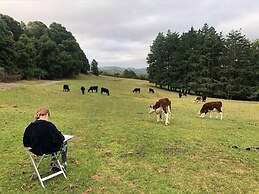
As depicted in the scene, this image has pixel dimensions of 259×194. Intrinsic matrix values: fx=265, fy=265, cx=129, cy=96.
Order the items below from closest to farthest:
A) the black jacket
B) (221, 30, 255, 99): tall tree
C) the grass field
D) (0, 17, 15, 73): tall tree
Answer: the black jacket < the grass field < (0, 17, 15, 73): tall tree < (221, 30, 255, 99): tall tree

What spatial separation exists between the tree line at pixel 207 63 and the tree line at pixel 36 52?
23.7 m

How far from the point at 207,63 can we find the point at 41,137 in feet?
198

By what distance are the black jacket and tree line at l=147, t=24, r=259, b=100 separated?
54803 mm

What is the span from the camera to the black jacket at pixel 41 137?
6.48 metres

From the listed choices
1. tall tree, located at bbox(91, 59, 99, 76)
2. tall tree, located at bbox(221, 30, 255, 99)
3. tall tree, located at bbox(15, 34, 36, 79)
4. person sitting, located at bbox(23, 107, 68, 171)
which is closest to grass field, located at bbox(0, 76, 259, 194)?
person sitting, located at bbox(23, 107, 68, 171)

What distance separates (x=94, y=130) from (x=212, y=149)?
18.1 feet

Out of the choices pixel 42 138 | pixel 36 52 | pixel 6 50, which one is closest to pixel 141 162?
pixel 42 138

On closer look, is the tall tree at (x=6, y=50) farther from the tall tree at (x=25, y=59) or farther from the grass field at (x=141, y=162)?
the grass field at (x=141, y=162)

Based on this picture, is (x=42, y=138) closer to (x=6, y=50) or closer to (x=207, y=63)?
(x=6, y=50)

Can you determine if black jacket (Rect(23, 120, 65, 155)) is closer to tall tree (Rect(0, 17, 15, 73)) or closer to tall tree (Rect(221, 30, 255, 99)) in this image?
tall tree (Rect(0, 17, 15, 73))

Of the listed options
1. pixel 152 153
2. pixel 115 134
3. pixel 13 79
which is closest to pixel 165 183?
pixel 152 153

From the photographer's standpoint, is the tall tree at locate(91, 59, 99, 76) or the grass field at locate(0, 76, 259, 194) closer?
the grass field at locate(0, 76, 259, 194)

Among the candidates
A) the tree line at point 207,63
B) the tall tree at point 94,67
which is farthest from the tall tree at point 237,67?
the tall tree at point 94,67

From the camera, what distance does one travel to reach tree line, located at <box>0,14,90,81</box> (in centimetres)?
5381
